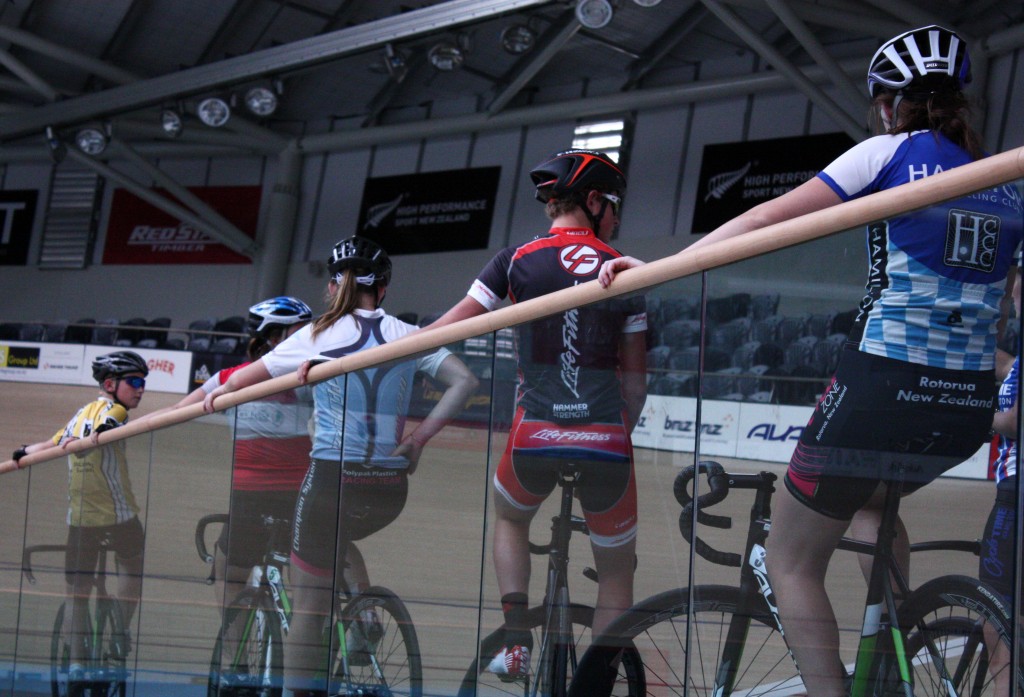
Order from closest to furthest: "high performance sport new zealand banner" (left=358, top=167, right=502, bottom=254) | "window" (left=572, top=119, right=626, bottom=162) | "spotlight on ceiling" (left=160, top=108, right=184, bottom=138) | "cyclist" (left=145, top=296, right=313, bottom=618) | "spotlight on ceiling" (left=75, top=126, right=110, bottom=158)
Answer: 1. "cyclist" (left=145, top=296, right=313, bottom=618)
2. "spotlight on ceiling" (left=160, top=108, right=184, bottom=138)
3. "window" (left=572, top=119, right=626, bottom=162)
4. "spotlight on ceiling" (left=75, top=126, right=110, bottom=158)
5. "high performance sport new zealand banner" (left=358, top=167, right=502, bottom=254)

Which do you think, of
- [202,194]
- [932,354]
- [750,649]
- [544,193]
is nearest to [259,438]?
[544,193]

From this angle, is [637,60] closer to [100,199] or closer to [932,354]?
[100,199]

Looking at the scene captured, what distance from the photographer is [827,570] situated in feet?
5.34

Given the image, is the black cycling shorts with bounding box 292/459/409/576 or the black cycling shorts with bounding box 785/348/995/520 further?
the black cycling shorts with bounding box 292/459/409/576

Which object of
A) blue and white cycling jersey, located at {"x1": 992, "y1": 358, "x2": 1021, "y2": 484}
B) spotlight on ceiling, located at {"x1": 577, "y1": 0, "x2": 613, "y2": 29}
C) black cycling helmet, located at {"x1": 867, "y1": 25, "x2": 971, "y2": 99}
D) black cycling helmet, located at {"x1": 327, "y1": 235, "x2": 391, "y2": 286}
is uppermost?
spotlight on ceiling, located at {"x1": 577, "y1": 0, "x2": 613, "y2": 29}

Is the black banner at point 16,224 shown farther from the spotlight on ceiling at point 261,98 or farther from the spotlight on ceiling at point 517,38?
the spotlight on ceiling at point 517,38

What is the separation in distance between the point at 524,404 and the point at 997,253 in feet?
3.11

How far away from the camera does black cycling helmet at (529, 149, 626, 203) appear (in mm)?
2469

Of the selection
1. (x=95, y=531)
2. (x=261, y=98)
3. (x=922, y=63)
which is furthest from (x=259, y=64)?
(x=922, y=63)

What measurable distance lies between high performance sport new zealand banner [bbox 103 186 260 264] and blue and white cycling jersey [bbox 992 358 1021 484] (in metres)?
19.6

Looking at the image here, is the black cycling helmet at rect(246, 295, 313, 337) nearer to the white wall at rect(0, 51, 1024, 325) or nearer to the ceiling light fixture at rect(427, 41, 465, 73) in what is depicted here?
the ceiling light fixture at rect(427, 41, 465, 73)

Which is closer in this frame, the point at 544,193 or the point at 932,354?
the point at 932,354

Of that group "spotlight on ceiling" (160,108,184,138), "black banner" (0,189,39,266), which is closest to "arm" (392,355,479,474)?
"spotlight on ceiling" (160,108,184,138)

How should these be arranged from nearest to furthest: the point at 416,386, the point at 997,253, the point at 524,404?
the point at 997,253 → the point at 524,404 → the point at 416,386
